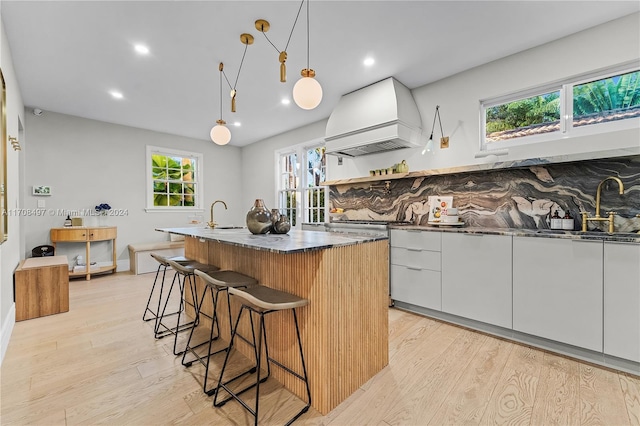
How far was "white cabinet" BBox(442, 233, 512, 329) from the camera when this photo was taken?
2.39 metres

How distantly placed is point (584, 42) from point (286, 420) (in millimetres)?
3714

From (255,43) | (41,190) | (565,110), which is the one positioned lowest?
(41,190)

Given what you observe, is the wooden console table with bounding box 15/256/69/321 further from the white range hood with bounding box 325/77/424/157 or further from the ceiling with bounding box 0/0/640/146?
the white range hood with bounding box 325/77/424/157

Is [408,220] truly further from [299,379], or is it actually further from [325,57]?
[299,379]

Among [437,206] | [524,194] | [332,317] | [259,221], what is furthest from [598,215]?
[259,221]

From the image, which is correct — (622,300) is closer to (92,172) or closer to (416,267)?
(416,267)

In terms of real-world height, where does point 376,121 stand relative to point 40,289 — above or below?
above

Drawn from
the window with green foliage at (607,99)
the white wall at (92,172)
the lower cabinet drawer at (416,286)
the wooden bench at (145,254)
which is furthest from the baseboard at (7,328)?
the window with green foliage at (607,99)

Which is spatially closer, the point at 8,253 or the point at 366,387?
the point at 366,387

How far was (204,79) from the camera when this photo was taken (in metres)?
3.38

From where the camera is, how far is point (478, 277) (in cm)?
253

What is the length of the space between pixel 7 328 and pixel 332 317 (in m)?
2.85

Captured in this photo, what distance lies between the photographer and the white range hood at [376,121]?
3250 mm

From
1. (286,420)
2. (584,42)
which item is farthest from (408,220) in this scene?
(286,420)
